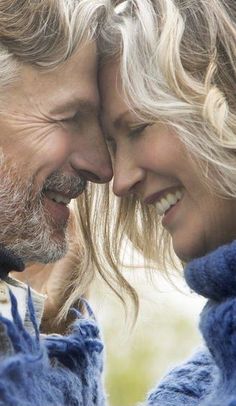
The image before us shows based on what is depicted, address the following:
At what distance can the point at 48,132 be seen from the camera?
107 inches

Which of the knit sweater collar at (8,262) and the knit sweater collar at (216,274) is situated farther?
the knit sweater collar at (8,262)

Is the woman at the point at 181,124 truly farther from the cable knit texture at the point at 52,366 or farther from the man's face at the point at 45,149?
the cable knit texture at the point at 52,366

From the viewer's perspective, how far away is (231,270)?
2330 mm

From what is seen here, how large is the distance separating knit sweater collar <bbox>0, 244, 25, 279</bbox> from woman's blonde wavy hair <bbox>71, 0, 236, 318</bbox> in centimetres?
44

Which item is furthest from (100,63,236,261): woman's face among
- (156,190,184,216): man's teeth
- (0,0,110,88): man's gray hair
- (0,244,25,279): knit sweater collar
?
(0,244,25,279): knit sweater collar

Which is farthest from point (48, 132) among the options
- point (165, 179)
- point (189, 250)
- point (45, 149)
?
point (189, 250)

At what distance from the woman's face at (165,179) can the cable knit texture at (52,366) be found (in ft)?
0.99

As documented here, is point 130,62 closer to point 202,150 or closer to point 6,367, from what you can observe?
point 202,150

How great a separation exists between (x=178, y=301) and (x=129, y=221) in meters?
4.41

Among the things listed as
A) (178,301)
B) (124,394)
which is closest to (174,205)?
(178,301)

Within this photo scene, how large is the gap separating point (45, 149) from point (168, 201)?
0.32 meters

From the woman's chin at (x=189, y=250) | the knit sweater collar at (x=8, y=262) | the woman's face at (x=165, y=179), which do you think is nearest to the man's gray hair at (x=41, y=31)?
the woman's face at (x=165, y=179)

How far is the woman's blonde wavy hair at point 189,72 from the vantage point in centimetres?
252

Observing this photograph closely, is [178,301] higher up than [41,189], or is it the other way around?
[41,189]
